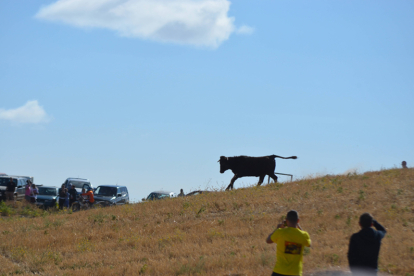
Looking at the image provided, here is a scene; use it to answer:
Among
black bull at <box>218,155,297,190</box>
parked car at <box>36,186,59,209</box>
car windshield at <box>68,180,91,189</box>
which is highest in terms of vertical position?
black bull at <box>218,155,297,190</box>

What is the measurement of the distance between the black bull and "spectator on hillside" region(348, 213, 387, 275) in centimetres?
1652

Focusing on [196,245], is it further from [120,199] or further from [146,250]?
[120,199]

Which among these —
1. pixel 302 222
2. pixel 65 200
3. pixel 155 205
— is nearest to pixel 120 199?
pixel 65 200

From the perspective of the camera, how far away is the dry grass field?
10.9 metres

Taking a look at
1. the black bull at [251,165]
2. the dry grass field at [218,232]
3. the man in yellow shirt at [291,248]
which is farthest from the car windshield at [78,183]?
the man in yellow shirt at [291,248]

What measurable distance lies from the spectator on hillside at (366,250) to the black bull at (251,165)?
16.5m

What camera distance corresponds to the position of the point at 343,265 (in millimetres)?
9773

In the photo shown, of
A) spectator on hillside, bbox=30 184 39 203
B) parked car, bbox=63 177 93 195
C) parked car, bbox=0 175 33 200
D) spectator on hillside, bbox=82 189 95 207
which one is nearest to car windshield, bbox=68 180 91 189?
parked car, bbox=63 177 93 195

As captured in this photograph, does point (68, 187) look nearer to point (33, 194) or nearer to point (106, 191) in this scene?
point (33, 194)

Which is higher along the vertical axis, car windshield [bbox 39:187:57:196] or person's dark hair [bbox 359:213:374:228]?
person's dark hair [bbox 359:213:374:228]

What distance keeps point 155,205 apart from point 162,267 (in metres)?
9.58

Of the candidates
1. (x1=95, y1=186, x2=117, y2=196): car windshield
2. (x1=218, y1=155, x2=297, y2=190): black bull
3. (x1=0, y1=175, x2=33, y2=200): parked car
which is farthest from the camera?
(x1=0, y1=175, x2=33, y2=200): parked car

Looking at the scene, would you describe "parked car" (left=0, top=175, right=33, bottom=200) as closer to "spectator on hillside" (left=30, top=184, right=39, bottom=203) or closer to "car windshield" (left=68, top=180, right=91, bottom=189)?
"spectator on hillside" (left=30, top=184, right=39, bottom=203)

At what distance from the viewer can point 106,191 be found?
2759 centimetres
